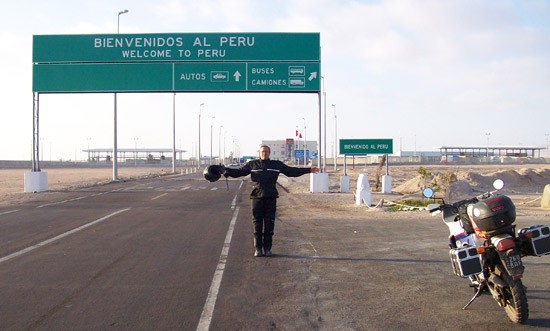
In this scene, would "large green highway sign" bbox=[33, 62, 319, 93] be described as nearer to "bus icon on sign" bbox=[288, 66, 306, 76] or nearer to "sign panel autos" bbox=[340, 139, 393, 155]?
"bus icon on sign" bbox=[288, 66, 306, 76]

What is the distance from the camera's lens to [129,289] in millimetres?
6973

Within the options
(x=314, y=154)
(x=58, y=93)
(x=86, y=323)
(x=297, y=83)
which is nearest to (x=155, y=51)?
(x=58, y=93)

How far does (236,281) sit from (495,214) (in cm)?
345

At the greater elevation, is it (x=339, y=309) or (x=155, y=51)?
(x=155, y=51)

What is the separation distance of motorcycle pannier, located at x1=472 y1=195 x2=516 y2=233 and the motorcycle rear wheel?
0.50 metres

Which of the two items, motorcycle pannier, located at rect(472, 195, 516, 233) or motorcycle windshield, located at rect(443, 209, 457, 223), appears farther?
motorcycle windshield, located at rect(443, 209, 457, 223)

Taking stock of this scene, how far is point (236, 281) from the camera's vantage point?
7.42 metres

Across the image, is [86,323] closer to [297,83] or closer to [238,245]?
[238,245]

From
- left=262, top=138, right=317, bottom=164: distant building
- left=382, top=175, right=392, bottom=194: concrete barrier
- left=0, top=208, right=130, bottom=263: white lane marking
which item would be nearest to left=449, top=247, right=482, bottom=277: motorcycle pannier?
left=0, top=208, right=130, bottom=263: white lane marking

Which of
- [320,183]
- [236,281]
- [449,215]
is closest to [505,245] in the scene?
[449,215]

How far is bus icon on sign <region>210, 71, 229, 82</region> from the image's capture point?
27.5 meters

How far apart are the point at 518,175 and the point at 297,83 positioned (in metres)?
15.0

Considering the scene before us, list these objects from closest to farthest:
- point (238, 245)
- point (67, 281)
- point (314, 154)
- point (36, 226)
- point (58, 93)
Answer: point (67, 281), point (238, 245), point (36, 226), point (58, 93), point (314, 154)

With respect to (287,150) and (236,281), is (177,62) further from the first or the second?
(287,150)
